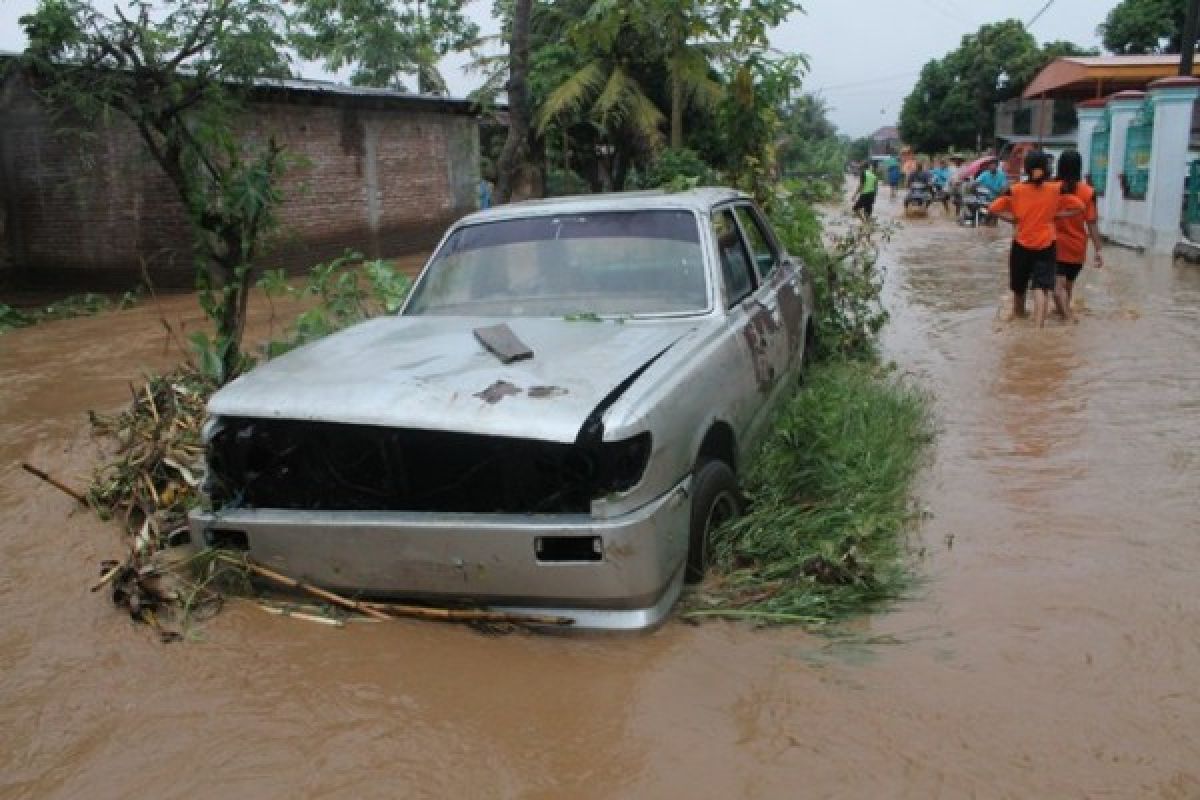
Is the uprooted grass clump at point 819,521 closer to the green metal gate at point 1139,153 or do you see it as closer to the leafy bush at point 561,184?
the green metal gate at point 1139,153

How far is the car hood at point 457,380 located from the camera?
3.21 meters

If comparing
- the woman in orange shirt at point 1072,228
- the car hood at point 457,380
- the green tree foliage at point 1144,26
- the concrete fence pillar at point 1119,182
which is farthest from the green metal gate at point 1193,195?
the green tree foliage at point 1144,26

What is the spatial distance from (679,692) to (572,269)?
2278 millimetres

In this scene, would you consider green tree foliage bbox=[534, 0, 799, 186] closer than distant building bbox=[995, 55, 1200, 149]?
Yes

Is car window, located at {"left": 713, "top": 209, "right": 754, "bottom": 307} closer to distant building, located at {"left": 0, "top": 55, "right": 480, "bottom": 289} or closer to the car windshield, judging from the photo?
the car windshield

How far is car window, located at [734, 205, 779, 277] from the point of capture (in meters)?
5.67

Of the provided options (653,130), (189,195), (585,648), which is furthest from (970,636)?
(653,130)

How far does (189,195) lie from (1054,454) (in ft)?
19.6

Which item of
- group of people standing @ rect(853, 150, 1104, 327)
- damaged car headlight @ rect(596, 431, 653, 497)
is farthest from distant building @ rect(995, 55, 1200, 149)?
damaged car headlight @ rect(596, 431, 653, 497)

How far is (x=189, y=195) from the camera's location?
290 inches

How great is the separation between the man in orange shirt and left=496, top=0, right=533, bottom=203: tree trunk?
14.9 ft

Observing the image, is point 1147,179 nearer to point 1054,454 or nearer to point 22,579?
point 1054,454

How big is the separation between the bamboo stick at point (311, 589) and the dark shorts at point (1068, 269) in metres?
7.86

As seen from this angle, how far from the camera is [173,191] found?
14672 millimetres
